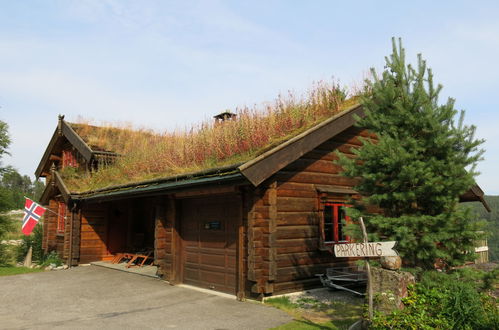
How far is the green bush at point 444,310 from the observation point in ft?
16.8

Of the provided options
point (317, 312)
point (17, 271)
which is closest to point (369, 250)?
point (317, 312)

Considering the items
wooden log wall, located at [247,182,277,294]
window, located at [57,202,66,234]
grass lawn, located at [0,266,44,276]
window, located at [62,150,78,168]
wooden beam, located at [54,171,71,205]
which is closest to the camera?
wooden log wall, located at [247,182,277,294]

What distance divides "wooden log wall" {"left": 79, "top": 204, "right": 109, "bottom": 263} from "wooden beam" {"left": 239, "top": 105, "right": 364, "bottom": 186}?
10.4 meters

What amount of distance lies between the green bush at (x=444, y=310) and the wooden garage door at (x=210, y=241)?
4280mm

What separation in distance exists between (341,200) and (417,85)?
412 cm

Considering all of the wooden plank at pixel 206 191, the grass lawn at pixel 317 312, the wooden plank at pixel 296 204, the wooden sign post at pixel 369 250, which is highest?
the wooden plank at pixel 206 191

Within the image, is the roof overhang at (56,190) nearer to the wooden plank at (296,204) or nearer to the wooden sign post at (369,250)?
the wooden plank at (296,204)

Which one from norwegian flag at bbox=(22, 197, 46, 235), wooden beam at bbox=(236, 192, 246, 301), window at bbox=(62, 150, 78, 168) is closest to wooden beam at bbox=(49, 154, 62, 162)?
window at bbox=(62, 150, 78, 168)

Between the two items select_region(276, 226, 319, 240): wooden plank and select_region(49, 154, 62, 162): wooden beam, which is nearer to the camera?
select_region(276, 226, 319, 240): wooden plank

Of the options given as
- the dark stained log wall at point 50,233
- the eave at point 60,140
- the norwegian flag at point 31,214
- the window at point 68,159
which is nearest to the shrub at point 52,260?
the dark stained log wall at point 50,233

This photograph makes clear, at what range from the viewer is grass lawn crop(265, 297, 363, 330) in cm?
646

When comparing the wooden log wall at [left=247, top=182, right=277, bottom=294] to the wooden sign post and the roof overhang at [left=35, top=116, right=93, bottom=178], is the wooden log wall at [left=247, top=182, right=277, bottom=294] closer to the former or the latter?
the wooden sign post

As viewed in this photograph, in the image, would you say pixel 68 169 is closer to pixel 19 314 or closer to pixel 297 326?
pixel 19 314

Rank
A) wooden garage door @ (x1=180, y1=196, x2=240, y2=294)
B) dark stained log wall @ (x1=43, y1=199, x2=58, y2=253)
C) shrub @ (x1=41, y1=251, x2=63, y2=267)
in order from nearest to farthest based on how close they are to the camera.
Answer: wooden garage door @ (x1=180, y1=196, x2=240, y2=294) < shrub @ (x1=41, y1=251, x2=63, y2=267) < dark stained log wall @ (x1=43, y1=199, x2=58, y2=253)
